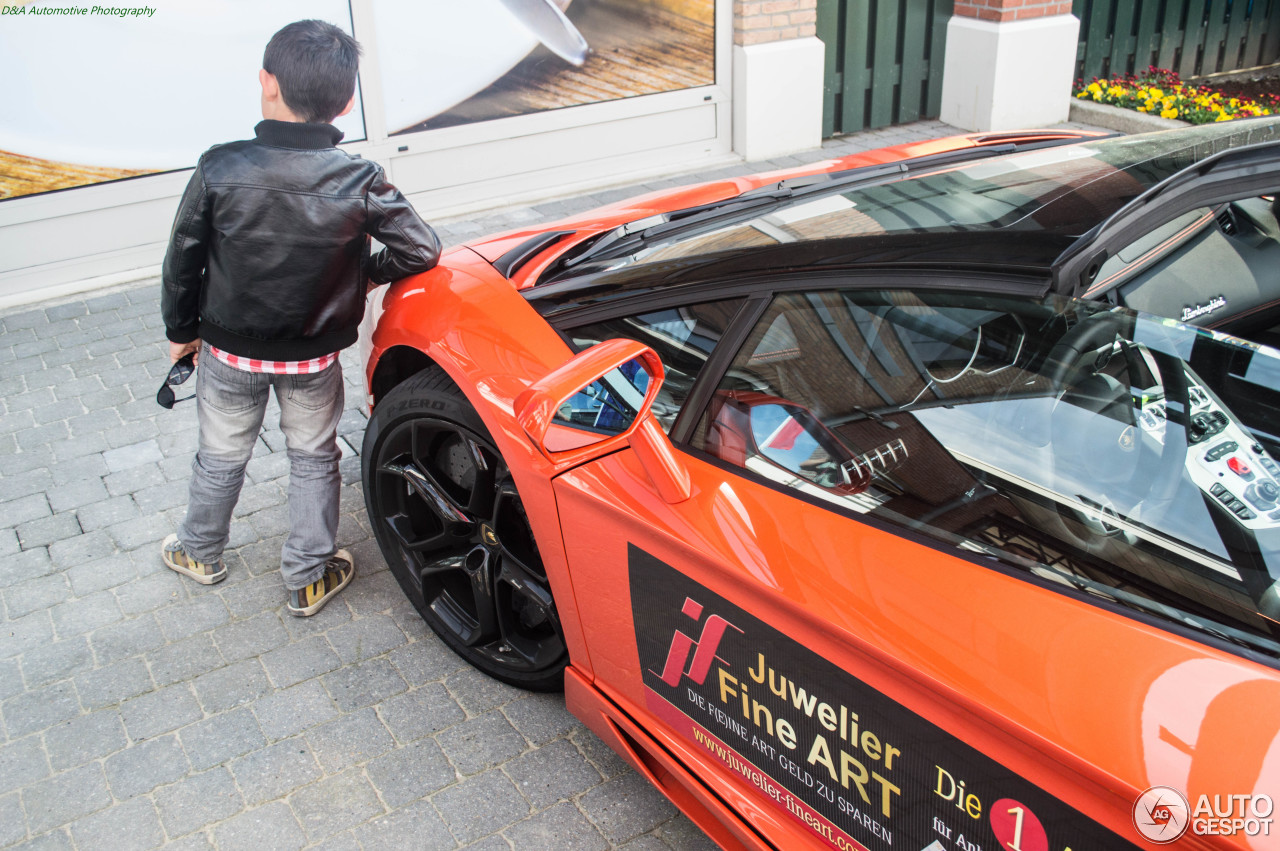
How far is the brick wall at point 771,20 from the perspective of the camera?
6914mm

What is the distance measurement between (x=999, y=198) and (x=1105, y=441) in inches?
27.9

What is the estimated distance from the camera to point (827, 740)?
1673 mm

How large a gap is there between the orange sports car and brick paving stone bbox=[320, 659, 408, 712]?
0.59 metres

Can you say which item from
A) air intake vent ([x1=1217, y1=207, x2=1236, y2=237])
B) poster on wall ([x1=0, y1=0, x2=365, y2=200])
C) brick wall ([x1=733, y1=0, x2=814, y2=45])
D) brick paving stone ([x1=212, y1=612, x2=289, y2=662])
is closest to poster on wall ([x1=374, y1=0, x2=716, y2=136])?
brick wall ([x1=733, y1=0, x2=814, y2=45])

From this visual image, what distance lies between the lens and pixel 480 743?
265 cm

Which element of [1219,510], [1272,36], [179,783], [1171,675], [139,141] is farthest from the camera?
[1272,36]

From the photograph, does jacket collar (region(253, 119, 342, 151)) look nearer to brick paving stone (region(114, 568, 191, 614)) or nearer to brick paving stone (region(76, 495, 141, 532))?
brick paving stone (region(114, 568, 191, 614))

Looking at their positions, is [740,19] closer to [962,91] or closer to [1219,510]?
[962,91]

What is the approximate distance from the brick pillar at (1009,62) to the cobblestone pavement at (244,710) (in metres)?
5.98

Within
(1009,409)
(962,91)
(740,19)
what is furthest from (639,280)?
(962,91)

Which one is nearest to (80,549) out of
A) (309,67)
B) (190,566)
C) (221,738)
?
(190,566)

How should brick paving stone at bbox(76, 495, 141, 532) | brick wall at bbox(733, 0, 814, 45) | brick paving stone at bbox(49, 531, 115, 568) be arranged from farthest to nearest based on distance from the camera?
1. brick wall at bbox(733, 0, 814, 45)
2. brick paving stone at bbox(76, 495, 141, 532)
3. brick paving stone at bbox(49, 531, 115, 568)

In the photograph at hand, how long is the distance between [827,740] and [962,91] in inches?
288

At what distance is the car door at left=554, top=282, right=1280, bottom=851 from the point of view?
1319mm
